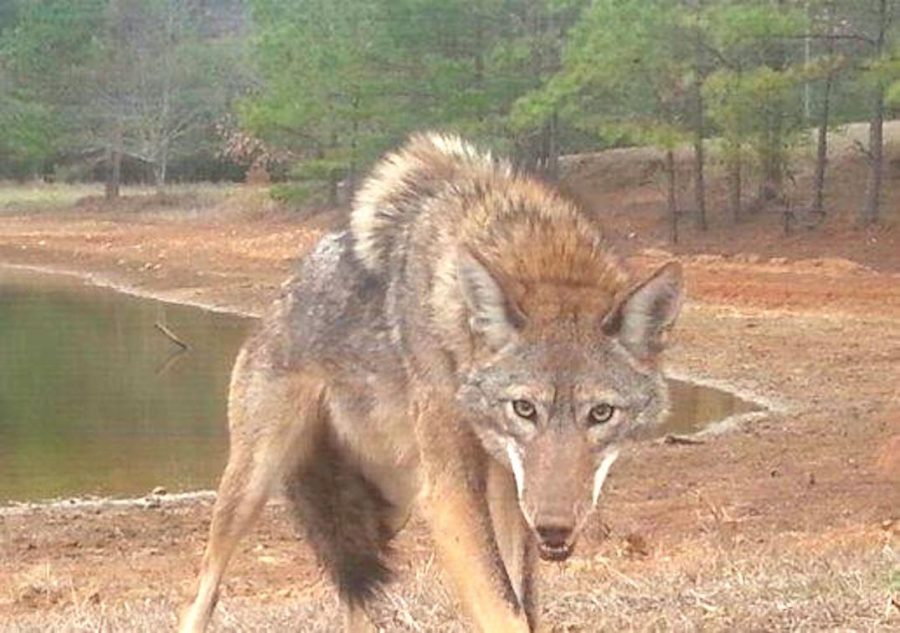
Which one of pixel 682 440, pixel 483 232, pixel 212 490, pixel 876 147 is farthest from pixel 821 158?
pixel 483 232

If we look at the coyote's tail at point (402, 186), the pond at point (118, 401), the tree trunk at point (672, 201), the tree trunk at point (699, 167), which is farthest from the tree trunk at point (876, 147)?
the coyote's tail at point (402, 186)

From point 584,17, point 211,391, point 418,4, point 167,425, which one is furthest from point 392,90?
point 167,425

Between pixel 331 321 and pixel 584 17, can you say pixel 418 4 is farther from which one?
pixel 331 321

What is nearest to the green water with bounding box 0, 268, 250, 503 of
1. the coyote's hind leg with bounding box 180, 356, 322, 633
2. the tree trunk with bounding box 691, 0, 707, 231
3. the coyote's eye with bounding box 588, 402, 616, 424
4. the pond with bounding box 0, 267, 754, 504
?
the pond with bounding box 0, 267, 754, 504

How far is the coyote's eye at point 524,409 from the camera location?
15.1ft

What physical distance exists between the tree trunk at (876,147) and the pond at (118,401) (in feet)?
39.4

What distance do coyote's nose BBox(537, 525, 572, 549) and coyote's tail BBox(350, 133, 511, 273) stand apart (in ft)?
5.11

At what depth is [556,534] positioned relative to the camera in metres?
4.34

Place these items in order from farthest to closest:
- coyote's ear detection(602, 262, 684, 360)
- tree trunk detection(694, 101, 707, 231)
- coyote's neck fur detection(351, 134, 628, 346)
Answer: tree trunk detection(694, 101, 707, 231) < coyote's neck fur detection(351, 134, 628, 346) < coyote's ear detection(602, 262, 684, 360)

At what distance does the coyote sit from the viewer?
183 inches

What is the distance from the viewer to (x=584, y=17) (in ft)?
113

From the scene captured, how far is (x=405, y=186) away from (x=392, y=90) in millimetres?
34419

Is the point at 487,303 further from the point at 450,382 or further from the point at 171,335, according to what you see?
the point at 171,335

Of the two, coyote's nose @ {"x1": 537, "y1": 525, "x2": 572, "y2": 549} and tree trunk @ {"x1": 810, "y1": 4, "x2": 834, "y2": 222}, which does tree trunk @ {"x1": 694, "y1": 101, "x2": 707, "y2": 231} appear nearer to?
tree trunk @ {"x1": 810, "y1": 4, "x2": 834, "y2": 222}
